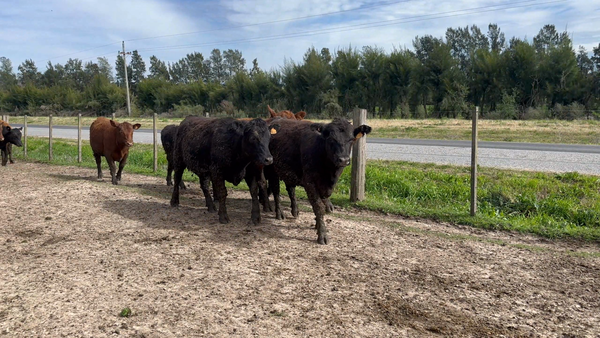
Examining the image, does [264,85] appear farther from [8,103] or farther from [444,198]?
[8,103]

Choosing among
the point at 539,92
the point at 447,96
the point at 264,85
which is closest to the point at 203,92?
the point at 264,85

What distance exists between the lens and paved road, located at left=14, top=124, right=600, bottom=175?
1351 centimetres

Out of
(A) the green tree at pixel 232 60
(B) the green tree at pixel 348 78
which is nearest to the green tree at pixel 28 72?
(A) the green tree at pixel 232 60

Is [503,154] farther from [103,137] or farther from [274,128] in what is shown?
[103,137]

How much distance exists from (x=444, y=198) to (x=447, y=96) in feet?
104

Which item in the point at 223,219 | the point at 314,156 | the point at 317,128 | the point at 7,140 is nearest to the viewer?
the point at 317,128

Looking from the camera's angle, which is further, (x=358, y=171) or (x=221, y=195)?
(x=358, y=171)

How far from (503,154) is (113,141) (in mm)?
12362

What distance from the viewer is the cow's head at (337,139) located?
712 cm

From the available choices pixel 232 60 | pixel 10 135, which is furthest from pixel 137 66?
pixel 10 135

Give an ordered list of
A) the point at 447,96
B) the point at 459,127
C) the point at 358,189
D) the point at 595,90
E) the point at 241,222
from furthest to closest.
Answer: the point at 447,96, the point at 595,90, the point at 459,127, the point at 358,189, the point at 241,222

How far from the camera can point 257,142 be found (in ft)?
25.6

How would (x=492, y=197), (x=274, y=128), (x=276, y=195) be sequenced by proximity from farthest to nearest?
(x=492, y=197) < (x=276, y=195) < (x=274, y=128)

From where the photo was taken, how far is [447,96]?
40.3 meters
